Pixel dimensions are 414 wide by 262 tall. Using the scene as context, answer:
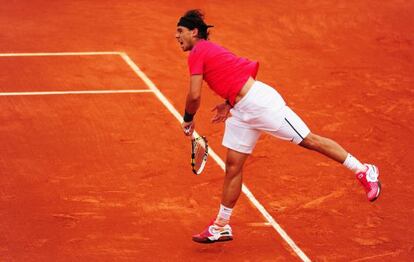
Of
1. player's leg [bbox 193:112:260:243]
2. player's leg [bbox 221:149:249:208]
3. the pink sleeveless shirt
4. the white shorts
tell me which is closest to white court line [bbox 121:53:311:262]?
player's leg [bbox 193:112:260:243]

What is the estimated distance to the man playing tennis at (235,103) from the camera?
739 cm

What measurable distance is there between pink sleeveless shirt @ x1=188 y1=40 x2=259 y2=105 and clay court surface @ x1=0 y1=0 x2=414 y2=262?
163cm

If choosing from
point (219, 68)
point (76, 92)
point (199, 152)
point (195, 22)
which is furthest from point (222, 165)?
point (76, 92)

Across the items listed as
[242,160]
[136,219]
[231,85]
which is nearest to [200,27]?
[231,85]

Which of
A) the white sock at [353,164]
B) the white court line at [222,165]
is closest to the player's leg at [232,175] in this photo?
the white court line at [222,165]

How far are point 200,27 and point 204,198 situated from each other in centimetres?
230

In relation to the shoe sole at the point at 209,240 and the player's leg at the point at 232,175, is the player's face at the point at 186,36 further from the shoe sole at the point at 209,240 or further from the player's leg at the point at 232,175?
the shoe sole at the point at 209,240

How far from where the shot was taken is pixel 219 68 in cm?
740

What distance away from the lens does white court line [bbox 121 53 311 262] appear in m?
8.03

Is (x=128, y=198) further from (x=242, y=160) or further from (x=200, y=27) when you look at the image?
(x=200, y=27)

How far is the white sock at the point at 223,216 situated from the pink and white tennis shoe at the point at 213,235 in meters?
0.06

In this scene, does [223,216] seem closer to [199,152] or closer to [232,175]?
[232,175]

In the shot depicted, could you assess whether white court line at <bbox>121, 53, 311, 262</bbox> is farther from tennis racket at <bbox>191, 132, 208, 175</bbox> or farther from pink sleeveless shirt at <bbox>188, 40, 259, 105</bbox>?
pink sleeveless shirt at <bbox>188, 40, 259, 105</bbox>

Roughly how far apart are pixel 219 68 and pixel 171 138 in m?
3.43
